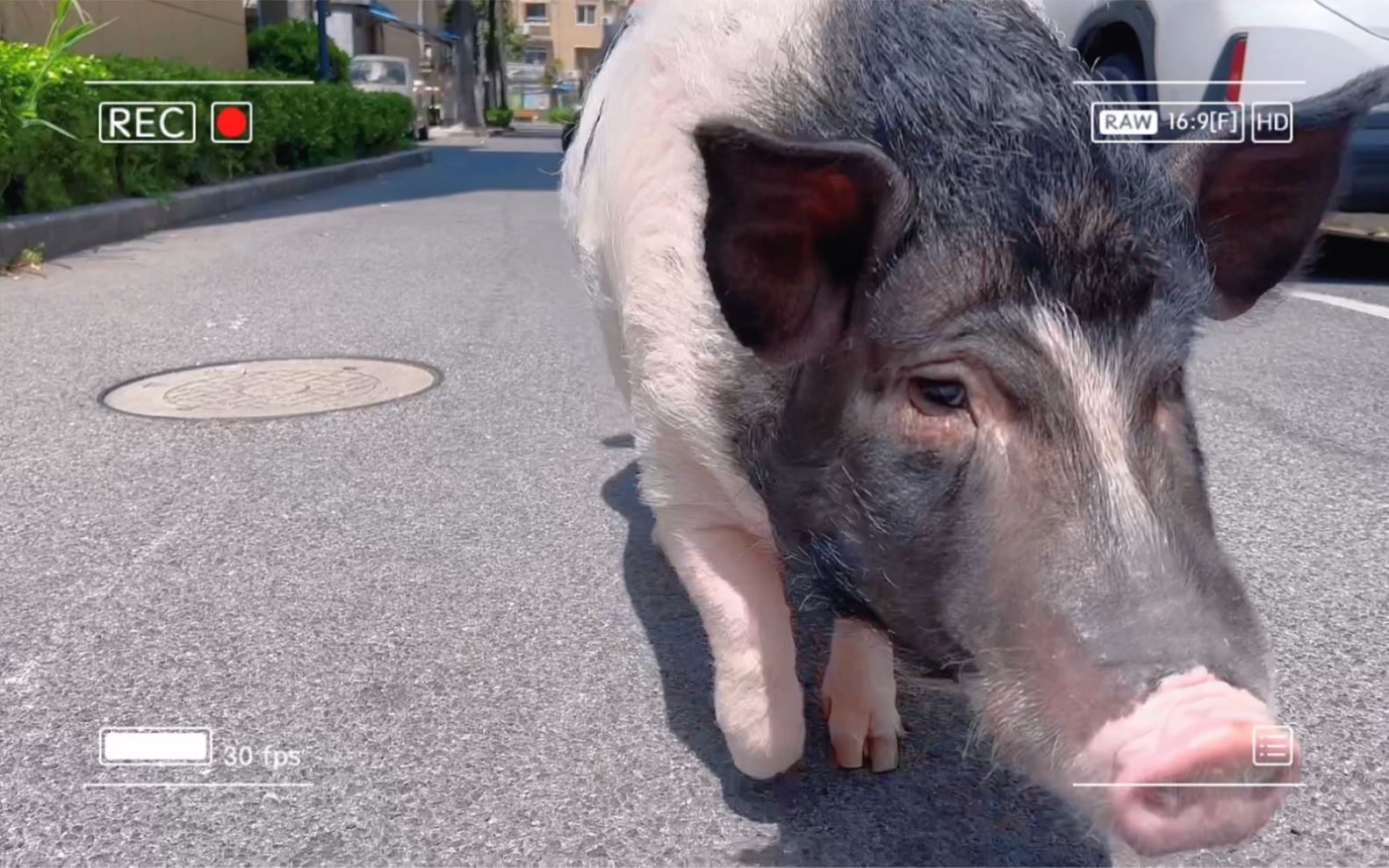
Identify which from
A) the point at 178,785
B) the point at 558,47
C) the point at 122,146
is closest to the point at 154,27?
the point at 122,146

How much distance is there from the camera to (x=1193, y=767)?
1345mm

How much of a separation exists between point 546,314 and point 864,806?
4810 millimetres

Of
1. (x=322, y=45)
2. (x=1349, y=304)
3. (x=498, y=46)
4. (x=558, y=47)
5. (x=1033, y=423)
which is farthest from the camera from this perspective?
(x=498, y=46)

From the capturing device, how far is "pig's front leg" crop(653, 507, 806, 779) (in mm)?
2145

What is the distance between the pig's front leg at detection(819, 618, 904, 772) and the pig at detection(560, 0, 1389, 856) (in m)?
0.18

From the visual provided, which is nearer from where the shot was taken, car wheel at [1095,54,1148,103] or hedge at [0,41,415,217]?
car wheel at [1095,54,1148,103]

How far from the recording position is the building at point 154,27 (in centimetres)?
1187

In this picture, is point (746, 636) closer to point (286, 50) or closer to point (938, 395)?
point (938, 395)

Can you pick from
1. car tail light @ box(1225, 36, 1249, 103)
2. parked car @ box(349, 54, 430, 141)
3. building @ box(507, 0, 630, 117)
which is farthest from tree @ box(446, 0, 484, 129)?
car tail light @ box(1225, 36, 1249, 103)

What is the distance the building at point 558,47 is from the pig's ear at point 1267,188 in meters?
1.80

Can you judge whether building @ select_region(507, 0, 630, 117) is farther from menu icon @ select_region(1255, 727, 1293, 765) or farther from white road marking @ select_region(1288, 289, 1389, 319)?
white road marking @ select_region(1288, 289, 1389, 319)

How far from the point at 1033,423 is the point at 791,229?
16.1 inches

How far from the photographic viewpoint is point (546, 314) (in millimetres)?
6742

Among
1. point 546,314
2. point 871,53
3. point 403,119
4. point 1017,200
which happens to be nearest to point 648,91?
point 871,53
